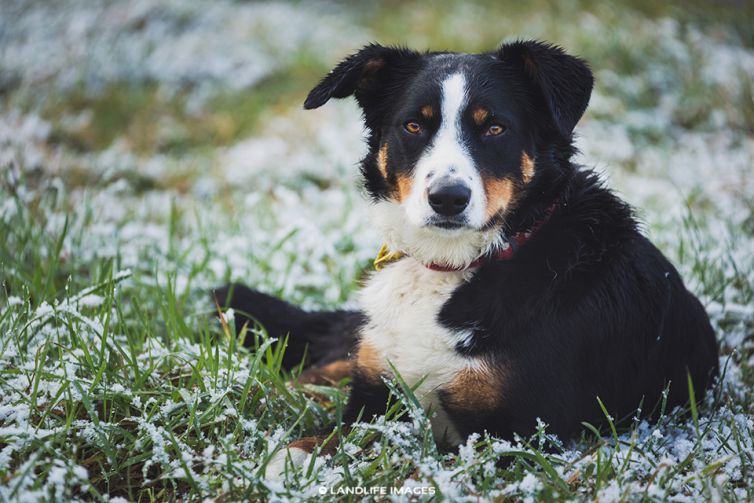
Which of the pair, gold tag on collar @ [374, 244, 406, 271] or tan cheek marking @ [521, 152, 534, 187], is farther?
gold tag on collar @ [374, 244, 406, 271]

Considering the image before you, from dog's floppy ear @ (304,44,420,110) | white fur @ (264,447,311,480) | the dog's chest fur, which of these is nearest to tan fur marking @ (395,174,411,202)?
the dog's chest fur

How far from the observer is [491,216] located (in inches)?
103

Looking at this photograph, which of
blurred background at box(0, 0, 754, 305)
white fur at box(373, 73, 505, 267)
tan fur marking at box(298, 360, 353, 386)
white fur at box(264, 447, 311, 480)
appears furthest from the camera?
blurred background at box(0, 0, 754, 305)

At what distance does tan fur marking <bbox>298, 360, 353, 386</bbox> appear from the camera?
3.44 m

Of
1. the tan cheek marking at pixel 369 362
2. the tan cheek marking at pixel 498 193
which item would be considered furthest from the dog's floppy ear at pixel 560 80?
the tan cheek marking at pixel 369 362

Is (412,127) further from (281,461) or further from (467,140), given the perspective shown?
(281,461)


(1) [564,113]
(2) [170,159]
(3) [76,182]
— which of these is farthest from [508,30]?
(1) [564,113]

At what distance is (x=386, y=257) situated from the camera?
3.00 meters

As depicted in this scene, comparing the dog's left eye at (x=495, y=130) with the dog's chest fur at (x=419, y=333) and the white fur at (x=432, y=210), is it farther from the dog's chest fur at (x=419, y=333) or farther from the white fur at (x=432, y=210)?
the dog's chest fur at (x=419, y=333)

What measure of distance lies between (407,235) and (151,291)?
5.44 feet

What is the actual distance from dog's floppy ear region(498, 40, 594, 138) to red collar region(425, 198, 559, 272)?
320mm

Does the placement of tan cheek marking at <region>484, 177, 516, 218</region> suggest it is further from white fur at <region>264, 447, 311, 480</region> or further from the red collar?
white fur at <region>264, 447, 311, 480</region>

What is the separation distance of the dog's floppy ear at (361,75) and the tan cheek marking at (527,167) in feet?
2.16

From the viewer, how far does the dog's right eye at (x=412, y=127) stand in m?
2.76
